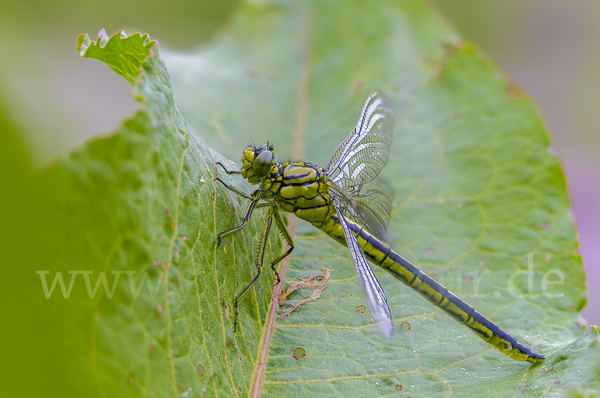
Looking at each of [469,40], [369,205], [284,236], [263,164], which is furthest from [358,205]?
[469,40]

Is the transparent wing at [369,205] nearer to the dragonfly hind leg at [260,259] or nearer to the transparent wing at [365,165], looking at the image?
the transparent wing at [365,165]

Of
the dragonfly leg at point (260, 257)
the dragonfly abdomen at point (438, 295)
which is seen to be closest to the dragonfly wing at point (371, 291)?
the dragonfly abdomen at point (438, 295)

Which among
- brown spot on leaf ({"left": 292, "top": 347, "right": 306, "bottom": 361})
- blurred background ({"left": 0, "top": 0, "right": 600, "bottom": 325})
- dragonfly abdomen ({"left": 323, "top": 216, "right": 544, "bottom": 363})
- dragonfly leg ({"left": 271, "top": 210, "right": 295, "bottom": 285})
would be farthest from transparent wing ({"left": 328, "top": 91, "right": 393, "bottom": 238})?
blurred background ({"left": 0, "top": 0, "right": 600, "bottom": 325})

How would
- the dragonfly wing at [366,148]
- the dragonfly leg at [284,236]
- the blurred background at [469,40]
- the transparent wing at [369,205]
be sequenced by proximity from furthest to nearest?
1. the blurred background at [469,40]
2. the dragonfly wing at [366,148]
3. the transparent wing at [369,205]
4. the dragonfly leg at [284,236]

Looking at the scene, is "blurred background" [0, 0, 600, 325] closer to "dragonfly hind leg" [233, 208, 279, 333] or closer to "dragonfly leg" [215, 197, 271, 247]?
"dragonfly leg" [215, 197, 271, 247]

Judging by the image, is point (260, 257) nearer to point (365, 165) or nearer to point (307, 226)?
point (307, 226)

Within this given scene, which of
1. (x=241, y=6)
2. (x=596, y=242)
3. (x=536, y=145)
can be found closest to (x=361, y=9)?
Answer: (x=241, y=6)
